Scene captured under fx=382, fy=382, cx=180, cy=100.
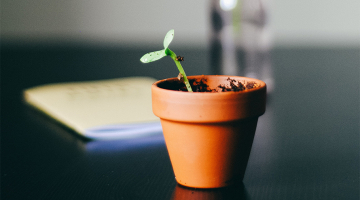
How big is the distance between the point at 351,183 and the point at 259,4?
0.77 meters

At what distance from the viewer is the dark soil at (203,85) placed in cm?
48

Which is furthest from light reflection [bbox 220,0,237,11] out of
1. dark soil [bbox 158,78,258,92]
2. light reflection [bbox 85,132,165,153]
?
dark soil [bbox 158,78,258,92]

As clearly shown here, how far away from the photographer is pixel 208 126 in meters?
0.44

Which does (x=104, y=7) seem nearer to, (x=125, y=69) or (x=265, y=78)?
(x=125, y=69)

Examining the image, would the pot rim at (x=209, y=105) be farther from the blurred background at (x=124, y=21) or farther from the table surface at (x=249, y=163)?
the blurred background at (x=124, y=21)

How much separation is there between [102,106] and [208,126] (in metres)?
0.45

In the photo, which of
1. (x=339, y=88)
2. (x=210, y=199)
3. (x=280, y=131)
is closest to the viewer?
(x=210, y=199)

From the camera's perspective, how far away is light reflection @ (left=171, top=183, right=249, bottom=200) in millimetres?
449

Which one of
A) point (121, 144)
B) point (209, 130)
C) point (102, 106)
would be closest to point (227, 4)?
point (102, 106)

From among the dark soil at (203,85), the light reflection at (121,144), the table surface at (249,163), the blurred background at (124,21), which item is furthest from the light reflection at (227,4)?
the blurred background at (124,21)

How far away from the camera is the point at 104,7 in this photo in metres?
2.42

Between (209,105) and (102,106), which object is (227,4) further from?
(209,105)

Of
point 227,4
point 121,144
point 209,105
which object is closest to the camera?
point 209,105

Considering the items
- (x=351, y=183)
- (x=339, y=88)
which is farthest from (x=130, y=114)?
(x=339, y=88)
